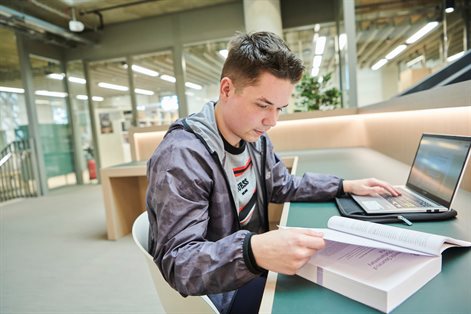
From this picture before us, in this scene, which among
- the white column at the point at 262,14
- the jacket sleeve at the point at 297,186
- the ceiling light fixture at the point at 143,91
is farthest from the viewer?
the ceiling light fixture at the point at 143,91

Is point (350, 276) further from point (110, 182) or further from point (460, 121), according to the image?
point (110, 182)

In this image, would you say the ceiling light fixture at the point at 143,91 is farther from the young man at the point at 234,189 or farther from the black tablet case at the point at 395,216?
the black tablet case at the point at 395,216

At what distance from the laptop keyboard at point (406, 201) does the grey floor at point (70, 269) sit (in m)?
1.38

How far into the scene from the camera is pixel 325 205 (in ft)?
3.53

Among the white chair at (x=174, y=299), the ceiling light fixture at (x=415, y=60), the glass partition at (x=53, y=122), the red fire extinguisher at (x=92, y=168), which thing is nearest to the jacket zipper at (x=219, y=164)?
the white chair at (x=174, y=299)

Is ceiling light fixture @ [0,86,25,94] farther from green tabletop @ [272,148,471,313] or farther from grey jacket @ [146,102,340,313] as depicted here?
green tabletop @ [272,148,471,313]

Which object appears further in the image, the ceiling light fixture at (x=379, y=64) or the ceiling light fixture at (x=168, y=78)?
the ceiling light fixture at (x=379, y=64)

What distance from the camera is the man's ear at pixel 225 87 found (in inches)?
34.1

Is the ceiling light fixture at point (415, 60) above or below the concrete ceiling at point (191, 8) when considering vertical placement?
below

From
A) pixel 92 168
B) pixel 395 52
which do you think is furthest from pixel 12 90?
pixel 395 52

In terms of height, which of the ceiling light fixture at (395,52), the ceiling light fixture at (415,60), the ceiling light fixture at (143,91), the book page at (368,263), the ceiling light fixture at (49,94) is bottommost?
the book page at (368,263)

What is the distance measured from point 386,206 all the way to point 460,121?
510 mm

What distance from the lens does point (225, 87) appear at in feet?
2.90

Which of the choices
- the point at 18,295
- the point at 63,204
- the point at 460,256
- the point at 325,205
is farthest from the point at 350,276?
the point at 63,204
